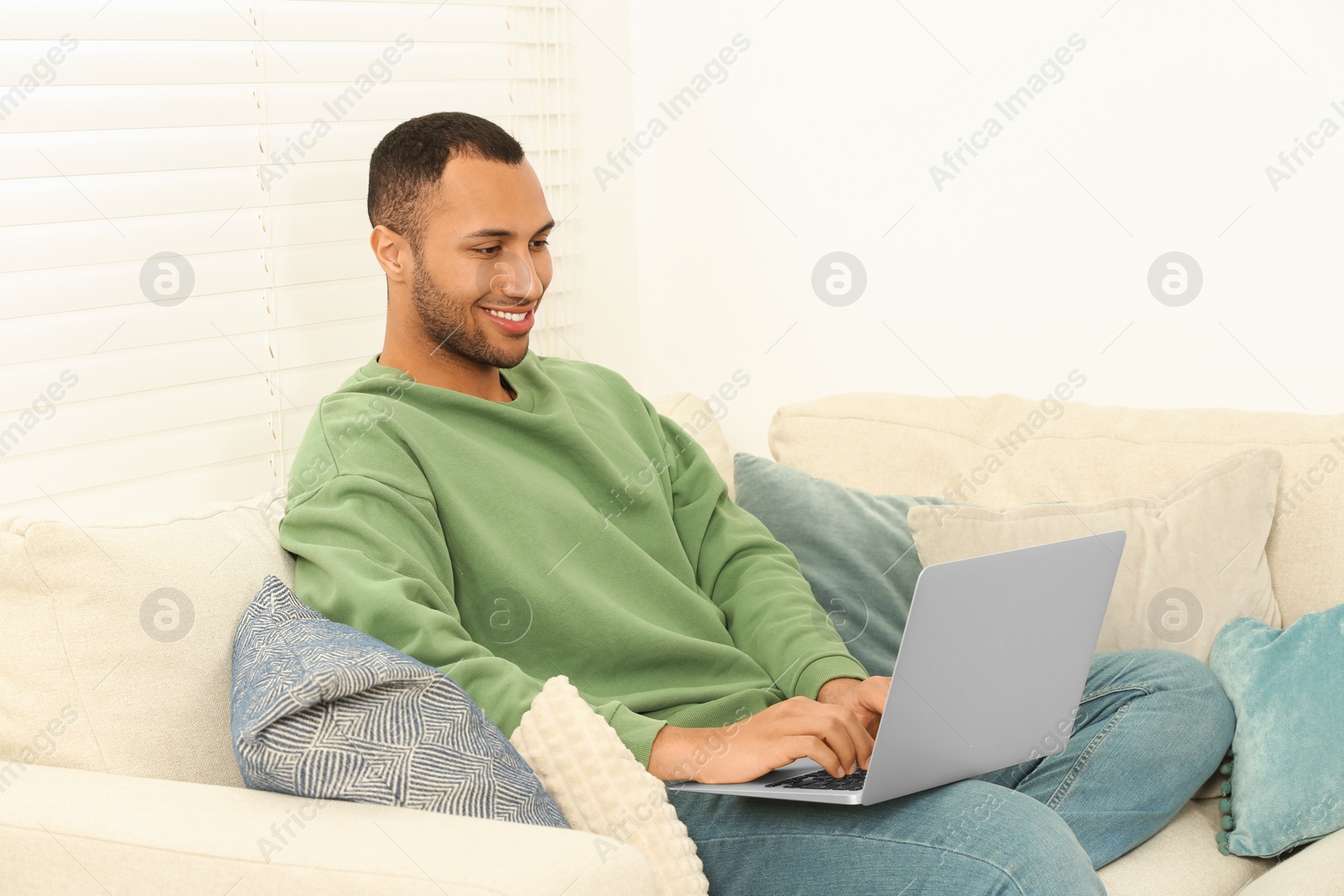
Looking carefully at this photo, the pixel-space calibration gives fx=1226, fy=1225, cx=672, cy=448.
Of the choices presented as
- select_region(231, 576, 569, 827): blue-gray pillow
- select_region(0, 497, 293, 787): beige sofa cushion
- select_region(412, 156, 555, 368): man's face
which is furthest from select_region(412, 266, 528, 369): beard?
select_region(231, 576, 569, 827): blue-gray pillow

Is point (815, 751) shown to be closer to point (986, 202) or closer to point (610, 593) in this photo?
point (610, 593)

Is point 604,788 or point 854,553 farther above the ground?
point 854,553

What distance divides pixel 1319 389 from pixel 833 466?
0.77 m

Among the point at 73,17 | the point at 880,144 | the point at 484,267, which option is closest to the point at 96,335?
the point at 73,17

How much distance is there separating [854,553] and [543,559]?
0.54m

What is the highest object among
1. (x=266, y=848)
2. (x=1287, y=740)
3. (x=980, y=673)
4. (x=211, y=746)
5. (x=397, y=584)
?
(x=1287, y=740)

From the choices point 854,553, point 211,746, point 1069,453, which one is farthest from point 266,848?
point 1069,453

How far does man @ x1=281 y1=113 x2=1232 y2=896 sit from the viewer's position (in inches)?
46.6

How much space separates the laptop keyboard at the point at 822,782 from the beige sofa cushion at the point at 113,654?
566 mm

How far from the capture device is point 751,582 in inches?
63.9

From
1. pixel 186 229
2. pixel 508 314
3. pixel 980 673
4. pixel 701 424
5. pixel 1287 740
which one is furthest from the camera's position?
pixel 701 424

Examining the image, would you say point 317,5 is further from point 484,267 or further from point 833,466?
point 833,466

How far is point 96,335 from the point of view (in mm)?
1802

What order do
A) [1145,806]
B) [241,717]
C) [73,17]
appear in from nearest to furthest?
[241,717], [1145,806], [73,17]
